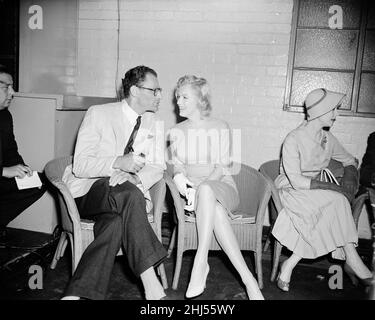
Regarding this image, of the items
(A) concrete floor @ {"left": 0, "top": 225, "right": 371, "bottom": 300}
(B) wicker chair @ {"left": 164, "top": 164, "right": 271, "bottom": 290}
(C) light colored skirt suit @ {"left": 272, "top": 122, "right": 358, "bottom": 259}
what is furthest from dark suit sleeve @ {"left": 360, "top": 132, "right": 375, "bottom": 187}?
(B) wicker chair @ {"left": 164, "top": 164, "right": 271, "bottom": 290}

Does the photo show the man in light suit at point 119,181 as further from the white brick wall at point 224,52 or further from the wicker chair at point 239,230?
the white brick wall at point 224,52

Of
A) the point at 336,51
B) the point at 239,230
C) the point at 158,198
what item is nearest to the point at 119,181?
the point at 158,198

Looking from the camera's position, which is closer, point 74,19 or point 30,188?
point 30,188

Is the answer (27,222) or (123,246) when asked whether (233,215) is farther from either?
(27,222)

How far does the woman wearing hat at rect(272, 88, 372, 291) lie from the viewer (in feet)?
8.68

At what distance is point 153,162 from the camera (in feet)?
→ 8.93

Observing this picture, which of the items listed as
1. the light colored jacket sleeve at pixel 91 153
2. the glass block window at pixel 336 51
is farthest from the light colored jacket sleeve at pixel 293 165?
the light colored jacket sleeve at pixel 91 153

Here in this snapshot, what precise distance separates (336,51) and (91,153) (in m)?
2.47

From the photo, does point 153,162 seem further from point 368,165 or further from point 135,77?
point 368,165

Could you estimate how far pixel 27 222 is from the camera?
124 inches
